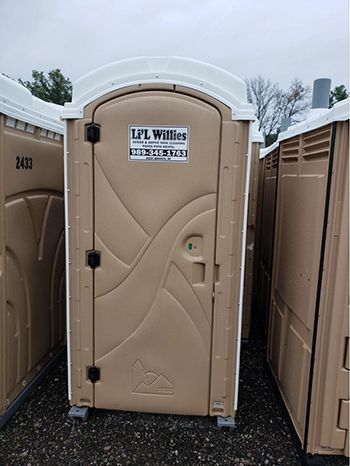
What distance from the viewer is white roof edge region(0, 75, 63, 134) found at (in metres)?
2.17

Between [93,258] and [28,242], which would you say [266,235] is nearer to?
[93,258]

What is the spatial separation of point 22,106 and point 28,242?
100cm

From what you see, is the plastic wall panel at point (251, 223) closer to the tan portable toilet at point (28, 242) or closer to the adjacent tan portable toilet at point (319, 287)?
the adjacent tan portable toilet at point (319, 287)

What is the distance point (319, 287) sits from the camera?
200 centimetres

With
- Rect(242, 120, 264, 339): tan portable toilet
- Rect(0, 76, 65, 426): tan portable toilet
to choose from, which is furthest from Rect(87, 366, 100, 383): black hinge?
Rect(242, 120, 264, 339): tan portable toilet

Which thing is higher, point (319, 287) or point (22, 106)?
point (22, 106)

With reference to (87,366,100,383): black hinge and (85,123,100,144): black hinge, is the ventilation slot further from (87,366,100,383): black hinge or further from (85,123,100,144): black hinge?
(87,366,100,383): black hinge

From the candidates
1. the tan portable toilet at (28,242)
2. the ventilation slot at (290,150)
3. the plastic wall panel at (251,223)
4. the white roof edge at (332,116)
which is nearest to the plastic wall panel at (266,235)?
the plastic wall panel at (251,223)

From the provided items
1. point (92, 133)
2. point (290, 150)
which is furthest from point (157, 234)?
point (290, 150)

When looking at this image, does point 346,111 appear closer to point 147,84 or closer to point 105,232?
point 147,84

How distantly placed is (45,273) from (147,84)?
1795mm

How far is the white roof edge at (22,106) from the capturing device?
7.12 ft

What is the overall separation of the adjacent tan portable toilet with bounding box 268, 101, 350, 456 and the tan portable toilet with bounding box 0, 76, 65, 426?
200 cm

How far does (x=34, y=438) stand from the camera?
227 cm
